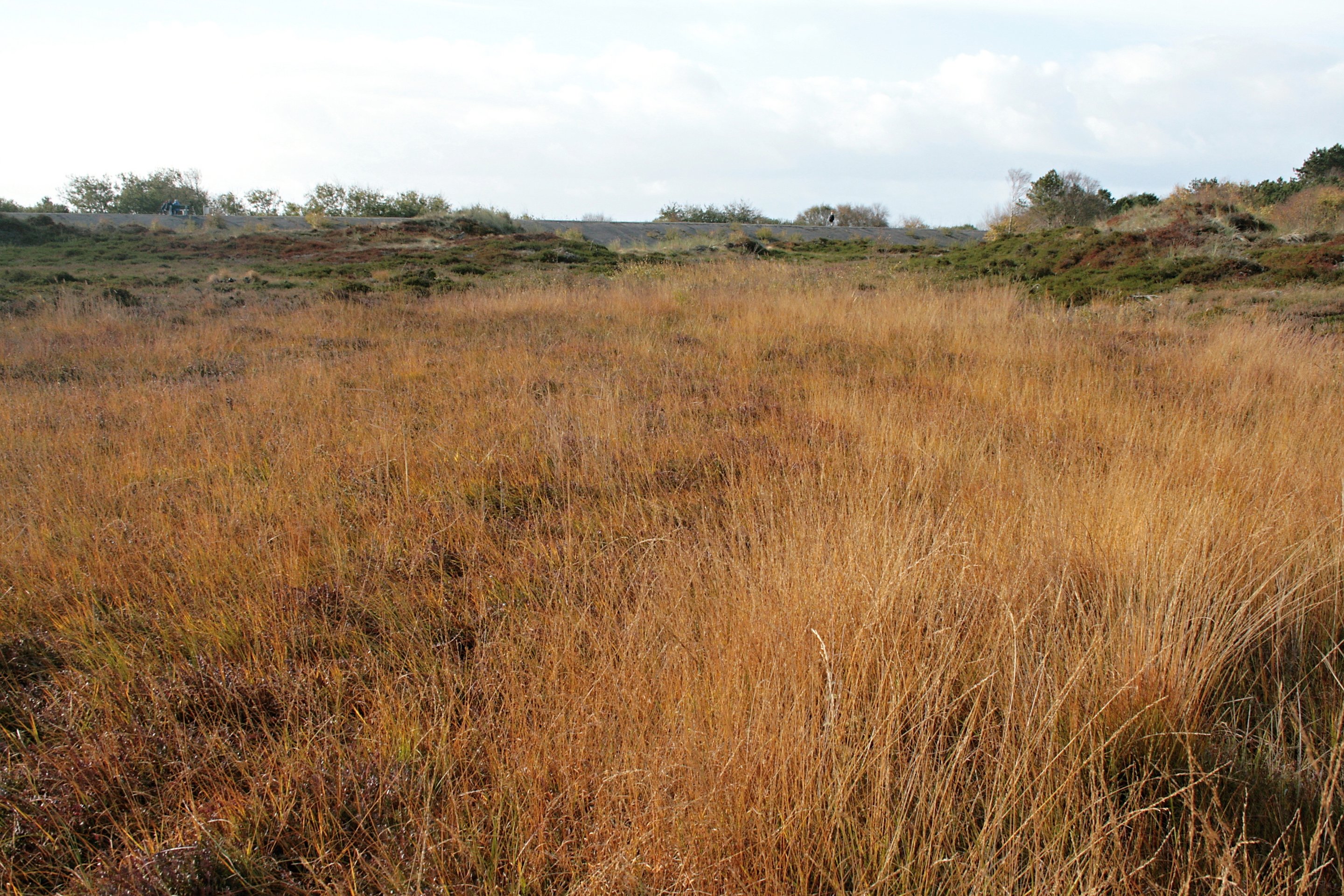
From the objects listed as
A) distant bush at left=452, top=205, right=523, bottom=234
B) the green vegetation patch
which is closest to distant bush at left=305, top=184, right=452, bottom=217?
distant bush at left=452, top=205, right=523, bottom=234

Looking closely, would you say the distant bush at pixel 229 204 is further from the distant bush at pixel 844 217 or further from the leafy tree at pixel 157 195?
the distant bush at pixel 844 217

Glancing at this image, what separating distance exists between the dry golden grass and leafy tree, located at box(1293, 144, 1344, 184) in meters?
43.2

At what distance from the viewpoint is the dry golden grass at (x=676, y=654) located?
5.40 ft

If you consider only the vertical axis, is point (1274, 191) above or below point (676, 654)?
above

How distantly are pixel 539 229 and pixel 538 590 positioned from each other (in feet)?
117

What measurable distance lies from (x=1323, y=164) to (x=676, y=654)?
4965cm

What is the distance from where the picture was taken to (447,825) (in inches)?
68.7

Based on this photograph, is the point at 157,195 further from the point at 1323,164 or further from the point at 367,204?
the point at 1323,164

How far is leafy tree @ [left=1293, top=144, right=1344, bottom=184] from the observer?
35.3m

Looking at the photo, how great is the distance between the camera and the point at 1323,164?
35.8 m

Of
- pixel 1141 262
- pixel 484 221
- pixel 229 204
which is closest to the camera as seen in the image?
pixel 1141 262

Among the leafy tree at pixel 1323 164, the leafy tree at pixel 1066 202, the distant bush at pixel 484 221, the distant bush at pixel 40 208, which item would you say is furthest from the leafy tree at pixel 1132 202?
the distant bush at pixel 40 208

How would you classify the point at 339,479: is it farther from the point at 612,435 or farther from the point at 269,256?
the point at 269,256

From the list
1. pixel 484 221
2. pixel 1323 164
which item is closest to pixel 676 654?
pixel 484 221
